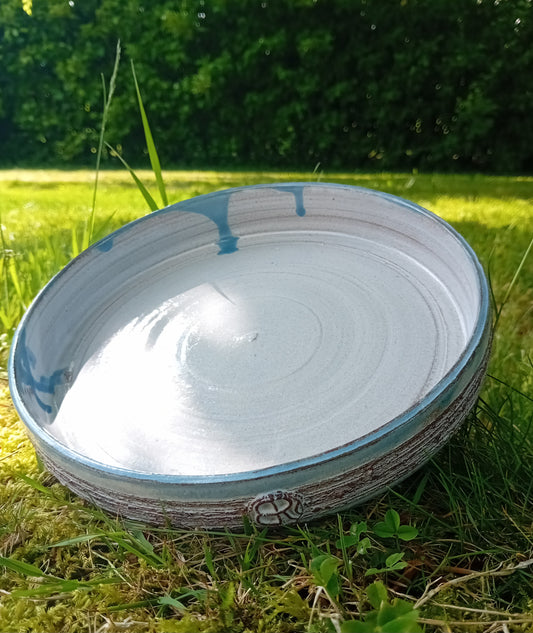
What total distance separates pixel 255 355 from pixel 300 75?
658 cm

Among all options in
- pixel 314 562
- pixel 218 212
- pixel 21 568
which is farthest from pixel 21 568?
pixel 218 212

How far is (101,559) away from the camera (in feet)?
4.05

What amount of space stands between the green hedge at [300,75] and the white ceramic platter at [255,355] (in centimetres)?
587

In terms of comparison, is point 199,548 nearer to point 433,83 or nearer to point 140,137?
point 433,83

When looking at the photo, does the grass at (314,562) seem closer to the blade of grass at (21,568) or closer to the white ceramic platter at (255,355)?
the blade of grass at (21,568)

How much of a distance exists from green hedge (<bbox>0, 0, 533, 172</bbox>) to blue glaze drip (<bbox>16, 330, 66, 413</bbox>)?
6346mm

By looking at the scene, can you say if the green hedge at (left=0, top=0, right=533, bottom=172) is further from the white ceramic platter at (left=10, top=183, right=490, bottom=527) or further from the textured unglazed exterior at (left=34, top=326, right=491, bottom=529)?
the textured unglazed exterior at (left=34, top=326, right=491, bottom=529)

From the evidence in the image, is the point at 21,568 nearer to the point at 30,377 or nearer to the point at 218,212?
the point at 30,377

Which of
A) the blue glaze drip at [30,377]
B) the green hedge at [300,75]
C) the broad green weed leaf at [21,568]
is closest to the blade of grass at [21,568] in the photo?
the broad green weed leaf at [21,568]

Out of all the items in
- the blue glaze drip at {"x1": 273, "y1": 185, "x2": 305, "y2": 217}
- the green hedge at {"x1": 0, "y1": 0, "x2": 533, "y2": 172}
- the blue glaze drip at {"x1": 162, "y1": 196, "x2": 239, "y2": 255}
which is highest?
the blue glaze drip at {"x1": 273, "y1": 185, "x2": 305, "y2": 217}

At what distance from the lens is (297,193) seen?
164 centimetres

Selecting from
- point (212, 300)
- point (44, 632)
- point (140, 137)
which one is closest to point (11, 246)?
point (212, 300)

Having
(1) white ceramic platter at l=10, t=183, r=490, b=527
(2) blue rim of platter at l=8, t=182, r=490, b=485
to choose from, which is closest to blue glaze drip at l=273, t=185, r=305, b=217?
(1) white ceramic platter at l=10, t=183, r=490, b=527

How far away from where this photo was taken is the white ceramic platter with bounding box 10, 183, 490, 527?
99 cm
